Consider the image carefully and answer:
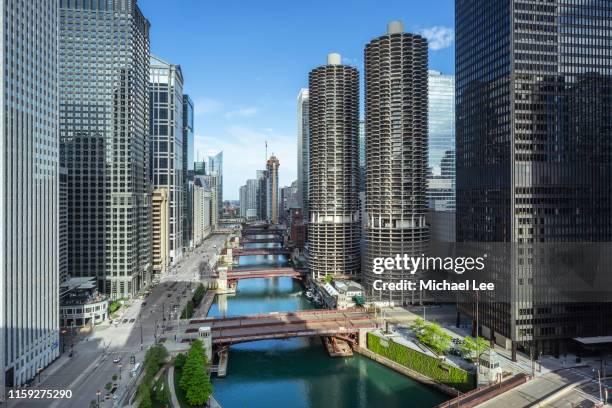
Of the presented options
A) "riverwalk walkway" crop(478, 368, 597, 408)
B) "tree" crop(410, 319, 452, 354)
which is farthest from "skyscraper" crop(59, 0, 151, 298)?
"riverwalk walkway" crop(478, 368, 597, 408)

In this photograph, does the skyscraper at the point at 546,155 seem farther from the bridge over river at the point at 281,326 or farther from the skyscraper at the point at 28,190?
the skyscraper at the point at 28,190

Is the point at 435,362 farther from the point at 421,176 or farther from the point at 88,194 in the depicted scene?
the point at 88,194

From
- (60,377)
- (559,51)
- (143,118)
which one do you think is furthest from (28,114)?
(559,51)

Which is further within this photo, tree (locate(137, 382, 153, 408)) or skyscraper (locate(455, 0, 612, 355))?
skyscraper (locate(455, 0, 612, 355))

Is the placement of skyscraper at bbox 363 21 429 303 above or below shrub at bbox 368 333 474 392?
above

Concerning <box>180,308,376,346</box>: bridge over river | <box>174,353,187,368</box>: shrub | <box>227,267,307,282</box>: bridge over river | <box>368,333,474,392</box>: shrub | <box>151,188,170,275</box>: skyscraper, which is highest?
<box>151,188,170,275</box>: skyscraper

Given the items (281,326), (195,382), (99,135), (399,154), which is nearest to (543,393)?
(195,382)

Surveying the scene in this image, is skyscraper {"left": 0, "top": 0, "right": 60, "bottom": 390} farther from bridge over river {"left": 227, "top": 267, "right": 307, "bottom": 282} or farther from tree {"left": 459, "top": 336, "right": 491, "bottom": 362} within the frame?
bridge over river {"left": 227, "top": 267, "right": 307, "bottom": 282}
